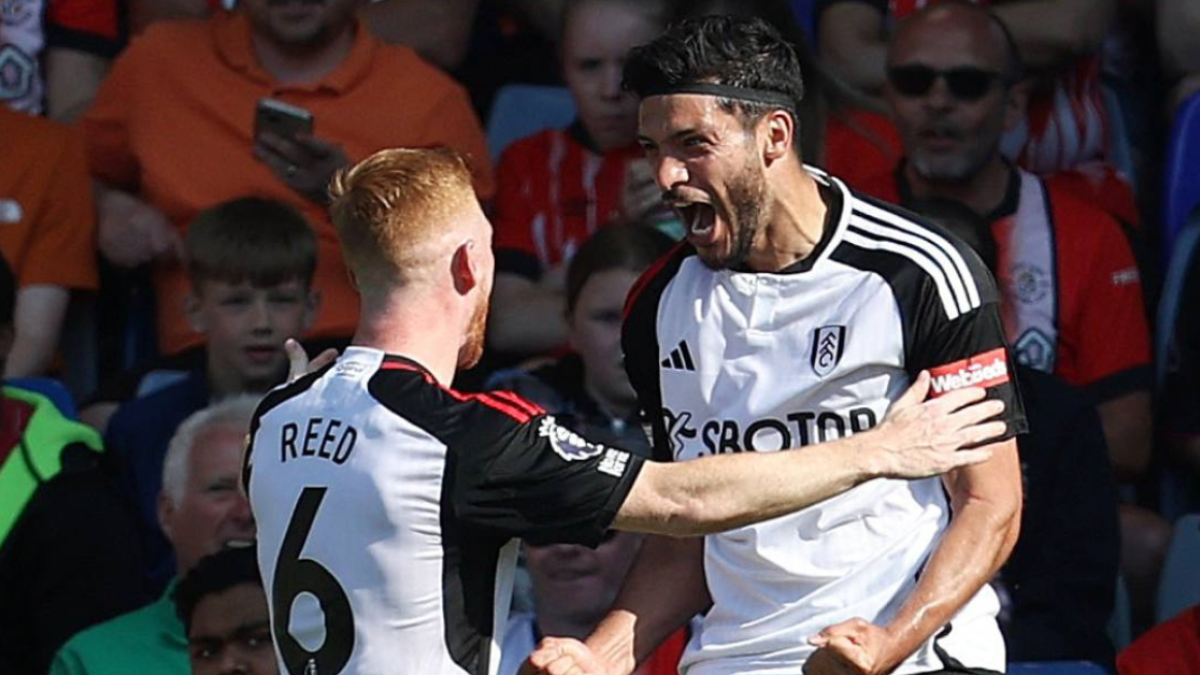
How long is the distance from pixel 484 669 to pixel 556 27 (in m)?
4.10

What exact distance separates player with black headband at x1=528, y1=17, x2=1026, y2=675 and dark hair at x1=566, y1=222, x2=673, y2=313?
183 cm

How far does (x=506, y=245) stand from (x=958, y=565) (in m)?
3.18

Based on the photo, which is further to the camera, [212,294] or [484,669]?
[212,294]

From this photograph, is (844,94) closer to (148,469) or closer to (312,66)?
(312,66)

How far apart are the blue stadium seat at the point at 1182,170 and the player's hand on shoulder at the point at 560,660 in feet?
10.7

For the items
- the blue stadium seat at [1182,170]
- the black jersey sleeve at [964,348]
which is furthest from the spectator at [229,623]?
the blue stadium seat at [1182,170]

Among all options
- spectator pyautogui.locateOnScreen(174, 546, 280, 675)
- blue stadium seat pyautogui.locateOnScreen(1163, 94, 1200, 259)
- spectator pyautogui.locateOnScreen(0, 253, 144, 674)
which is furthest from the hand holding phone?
blue stadium seat pyautogui.locateOnScreen(1163, 94, 1200, 259)

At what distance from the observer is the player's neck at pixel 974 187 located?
23.6 feet

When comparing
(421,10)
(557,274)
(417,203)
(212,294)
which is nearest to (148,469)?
(212,294)

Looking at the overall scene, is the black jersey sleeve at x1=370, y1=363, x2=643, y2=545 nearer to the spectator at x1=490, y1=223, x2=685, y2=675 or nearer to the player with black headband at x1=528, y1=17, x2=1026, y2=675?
the player with black headband at x1=528, y1=17, x2=1026, y2=675

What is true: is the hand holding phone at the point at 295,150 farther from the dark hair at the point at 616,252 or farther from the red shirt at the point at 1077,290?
the red shirt at the point at 1077,290

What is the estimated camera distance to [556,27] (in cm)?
820

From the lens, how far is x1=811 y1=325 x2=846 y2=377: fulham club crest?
4816 mm

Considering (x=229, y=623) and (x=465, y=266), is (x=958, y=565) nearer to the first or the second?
(x=465, y=266)
